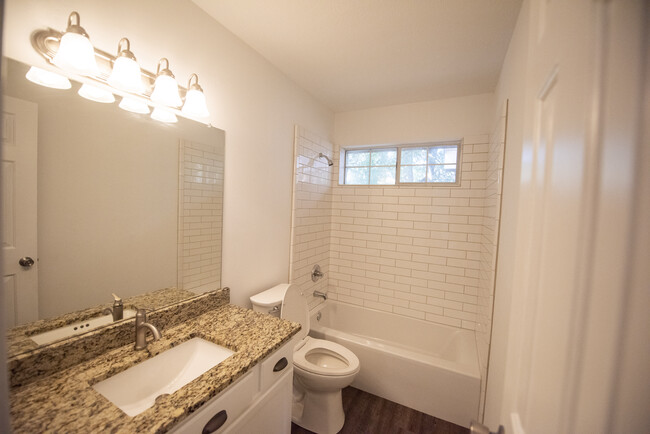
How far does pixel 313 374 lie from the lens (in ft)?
5.38

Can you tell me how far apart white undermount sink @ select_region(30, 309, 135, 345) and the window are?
239 cm

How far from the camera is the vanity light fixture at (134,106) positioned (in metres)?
1.07

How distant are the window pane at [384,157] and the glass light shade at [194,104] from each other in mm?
1944

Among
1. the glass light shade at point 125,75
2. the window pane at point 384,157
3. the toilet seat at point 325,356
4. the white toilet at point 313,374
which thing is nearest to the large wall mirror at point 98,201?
the glass light shade at point 125,75

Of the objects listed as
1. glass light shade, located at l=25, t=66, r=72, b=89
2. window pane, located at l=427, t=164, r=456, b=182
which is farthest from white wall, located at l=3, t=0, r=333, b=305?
window pane, located at l=427, t=164, r=456, b=182

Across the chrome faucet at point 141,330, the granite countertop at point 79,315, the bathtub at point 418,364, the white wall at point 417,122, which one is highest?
the white wall at point 417,122

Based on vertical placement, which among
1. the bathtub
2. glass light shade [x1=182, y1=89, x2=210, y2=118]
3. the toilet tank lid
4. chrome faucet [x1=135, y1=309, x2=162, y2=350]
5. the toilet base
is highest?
glass light shade [x1=182, y1=89, x2=210, y2=118]

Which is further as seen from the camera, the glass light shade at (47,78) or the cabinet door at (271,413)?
the cabinet door at (271,413)

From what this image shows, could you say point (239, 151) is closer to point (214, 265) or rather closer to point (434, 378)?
point (214, 265)

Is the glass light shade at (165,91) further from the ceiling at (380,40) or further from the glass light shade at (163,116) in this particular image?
the ceiling at (380,40)

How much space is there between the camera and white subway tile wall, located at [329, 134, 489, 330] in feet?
7.49

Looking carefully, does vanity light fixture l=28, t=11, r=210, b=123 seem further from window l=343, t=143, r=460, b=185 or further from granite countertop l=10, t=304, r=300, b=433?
window l=343, t=143, r=460, b=185

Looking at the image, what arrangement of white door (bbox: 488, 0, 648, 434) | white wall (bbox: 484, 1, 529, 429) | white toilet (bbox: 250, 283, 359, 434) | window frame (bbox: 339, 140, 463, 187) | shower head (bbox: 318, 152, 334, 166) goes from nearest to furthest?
white door (bbox: 488, 0, 648, 434) → white wall (bbox: 484, 1, 529, 429) → white toilet (bbox: 250, 283, 359, 434) → window frame (bbox: 339, 140, 463, 187) → shower head (bbox: 318, 152, 334, 166)

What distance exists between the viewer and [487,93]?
218 centimetres
